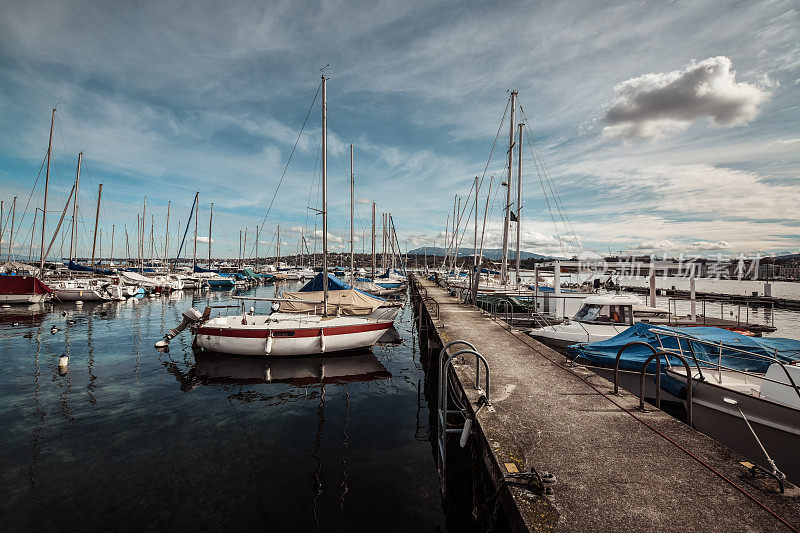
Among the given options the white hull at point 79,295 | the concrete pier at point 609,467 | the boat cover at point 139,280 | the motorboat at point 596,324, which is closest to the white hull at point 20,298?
the white hull at point 79,295

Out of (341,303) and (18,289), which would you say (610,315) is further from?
(18,289)

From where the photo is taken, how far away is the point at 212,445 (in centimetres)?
834

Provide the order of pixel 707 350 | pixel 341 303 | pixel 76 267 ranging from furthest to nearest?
pixel 76 267 < pixel 341 303 < pixel 707 350

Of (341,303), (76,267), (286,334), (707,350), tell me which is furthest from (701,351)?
Answer: (76,267)

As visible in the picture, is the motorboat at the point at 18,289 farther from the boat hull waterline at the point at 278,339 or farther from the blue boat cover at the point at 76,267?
the boat hull waterline at the point at 278,339

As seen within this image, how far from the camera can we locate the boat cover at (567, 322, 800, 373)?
29.0 ft

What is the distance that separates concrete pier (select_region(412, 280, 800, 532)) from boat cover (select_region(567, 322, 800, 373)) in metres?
2.40

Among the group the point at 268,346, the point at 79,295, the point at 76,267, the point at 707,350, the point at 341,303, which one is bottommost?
the point at 79,295

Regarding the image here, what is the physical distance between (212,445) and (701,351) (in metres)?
12.9

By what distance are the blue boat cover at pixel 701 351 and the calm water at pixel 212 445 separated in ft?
18.9

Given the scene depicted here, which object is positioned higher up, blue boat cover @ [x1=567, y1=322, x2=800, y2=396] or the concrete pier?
blue boat cover @ [x1=567, y1=322, x2=800, y2=396]

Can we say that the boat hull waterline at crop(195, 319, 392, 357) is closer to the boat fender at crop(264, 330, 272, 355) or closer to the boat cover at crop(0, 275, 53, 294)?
the boat fender at crop(264, 330, 272, 355)

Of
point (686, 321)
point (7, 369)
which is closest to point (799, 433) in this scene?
point (686, 321)

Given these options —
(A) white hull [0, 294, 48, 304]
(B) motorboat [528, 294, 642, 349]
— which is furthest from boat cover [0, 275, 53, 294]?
(B) motorboat [528, 294, 642, 349]
